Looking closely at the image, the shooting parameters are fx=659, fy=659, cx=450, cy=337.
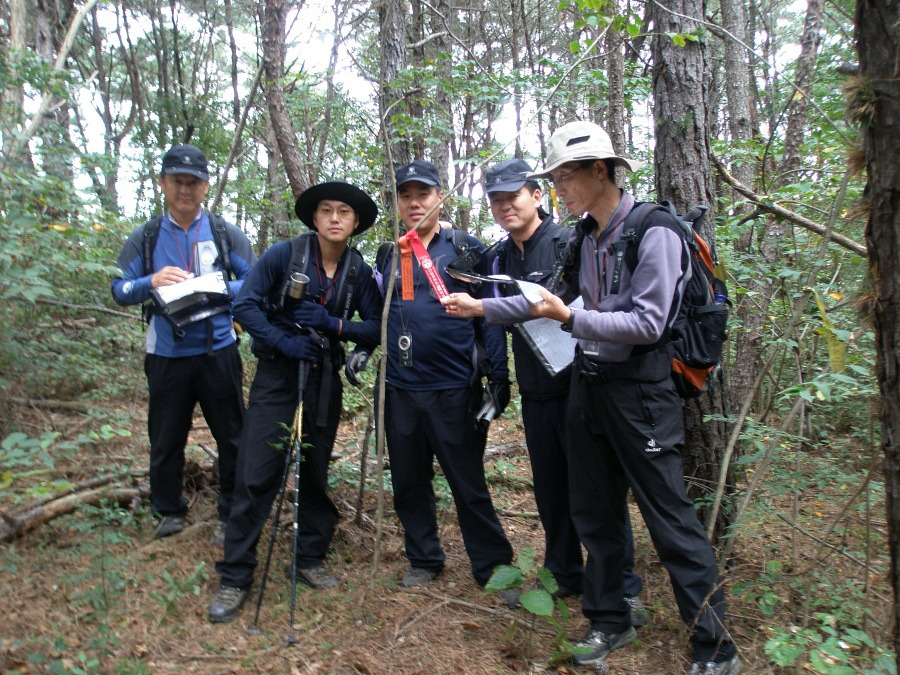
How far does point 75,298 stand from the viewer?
674 centimetres

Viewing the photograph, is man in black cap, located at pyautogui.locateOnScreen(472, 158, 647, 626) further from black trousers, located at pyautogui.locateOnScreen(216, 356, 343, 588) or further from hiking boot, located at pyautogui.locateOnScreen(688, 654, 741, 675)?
black trousers, located at pyautogui.locateOnScreen(216, 356, 343, 588)

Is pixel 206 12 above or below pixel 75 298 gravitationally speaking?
above

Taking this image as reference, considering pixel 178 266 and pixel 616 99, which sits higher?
pixel 616 99

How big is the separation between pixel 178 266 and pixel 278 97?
2440 mm

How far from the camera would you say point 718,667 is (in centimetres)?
296

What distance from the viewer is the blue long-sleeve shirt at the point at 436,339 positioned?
13.1 ft

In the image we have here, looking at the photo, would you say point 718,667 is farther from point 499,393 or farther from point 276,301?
point 276,301

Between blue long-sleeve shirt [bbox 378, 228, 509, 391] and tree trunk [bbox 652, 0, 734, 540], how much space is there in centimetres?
119

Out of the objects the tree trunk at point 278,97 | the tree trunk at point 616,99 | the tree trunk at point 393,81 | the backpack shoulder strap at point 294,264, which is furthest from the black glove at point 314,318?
the tree trunk at point 616,99

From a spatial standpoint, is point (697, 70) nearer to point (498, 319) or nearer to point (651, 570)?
point (498, 319)

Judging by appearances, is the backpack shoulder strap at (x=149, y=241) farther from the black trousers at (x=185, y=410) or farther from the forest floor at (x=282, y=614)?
the forest floor at (x=282, y=614)

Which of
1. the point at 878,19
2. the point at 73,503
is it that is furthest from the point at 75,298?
the point at 878,19

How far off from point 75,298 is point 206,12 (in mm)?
15704

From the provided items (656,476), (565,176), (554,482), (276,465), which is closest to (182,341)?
(276,465)
